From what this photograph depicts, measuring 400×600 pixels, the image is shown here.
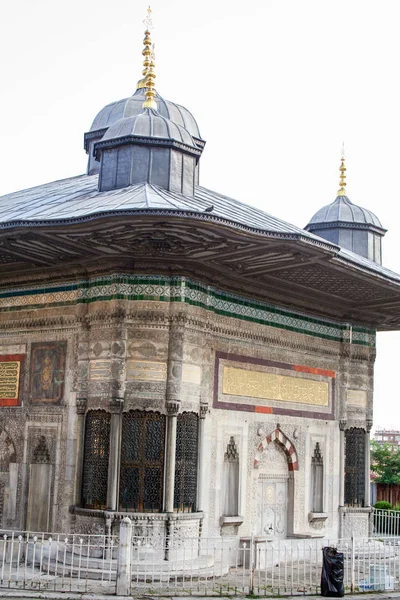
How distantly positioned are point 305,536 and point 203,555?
97.8 inches

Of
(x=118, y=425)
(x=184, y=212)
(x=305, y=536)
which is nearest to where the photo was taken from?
(x=184, y=212)

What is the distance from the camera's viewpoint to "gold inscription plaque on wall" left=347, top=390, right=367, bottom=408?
13.6m

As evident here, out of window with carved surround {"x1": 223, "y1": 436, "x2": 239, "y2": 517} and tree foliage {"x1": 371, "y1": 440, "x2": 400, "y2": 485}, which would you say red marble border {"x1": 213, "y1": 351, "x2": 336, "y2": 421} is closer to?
window with carved surround {"x1": 223, "y1": 436, "x2": 239, "y2": 517}

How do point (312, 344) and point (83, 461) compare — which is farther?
point (312, 344)

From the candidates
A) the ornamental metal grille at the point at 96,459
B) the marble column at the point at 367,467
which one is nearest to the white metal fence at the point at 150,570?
the ornamental metal grille at the point at 96,459

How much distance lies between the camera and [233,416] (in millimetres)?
11484

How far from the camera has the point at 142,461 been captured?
1016 cm

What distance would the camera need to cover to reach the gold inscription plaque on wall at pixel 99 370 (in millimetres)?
10383

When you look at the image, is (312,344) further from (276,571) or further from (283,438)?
(276,571)

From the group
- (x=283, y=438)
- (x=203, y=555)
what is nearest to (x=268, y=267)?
(x=283, y=438)

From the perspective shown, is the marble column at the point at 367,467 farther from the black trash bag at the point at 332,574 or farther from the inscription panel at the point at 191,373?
the black trash bag at the point at 332,574

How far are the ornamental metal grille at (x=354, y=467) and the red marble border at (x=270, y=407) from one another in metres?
0.67

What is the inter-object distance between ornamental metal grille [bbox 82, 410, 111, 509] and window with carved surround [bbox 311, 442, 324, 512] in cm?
386

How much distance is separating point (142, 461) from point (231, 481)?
1.72m
